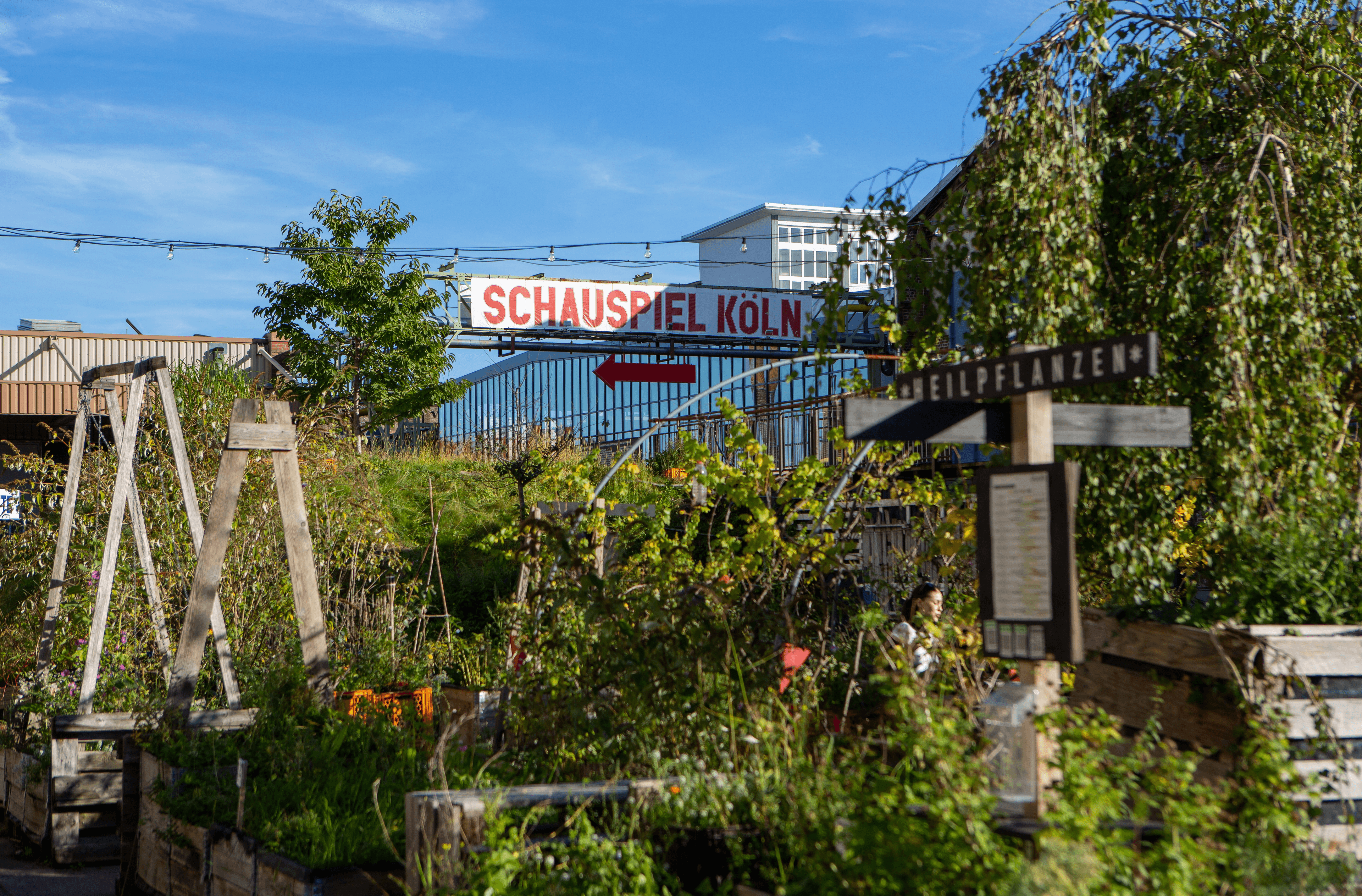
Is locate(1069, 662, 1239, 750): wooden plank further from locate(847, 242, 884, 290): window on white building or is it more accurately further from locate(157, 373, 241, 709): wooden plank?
locate(157, 373, 241, 709): wooden plank

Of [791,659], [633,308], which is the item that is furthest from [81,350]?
[791,659]

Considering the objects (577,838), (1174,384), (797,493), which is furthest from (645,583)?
(1174,384)

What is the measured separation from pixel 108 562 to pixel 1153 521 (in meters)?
5.74

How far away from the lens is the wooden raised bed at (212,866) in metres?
4.19

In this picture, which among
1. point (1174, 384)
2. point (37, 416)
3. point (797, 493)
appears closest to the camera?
point (1174, 384)

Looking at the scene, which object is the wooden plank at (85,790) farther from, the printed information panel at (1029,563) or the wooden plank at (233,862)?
the printed information panel at (1029,563)

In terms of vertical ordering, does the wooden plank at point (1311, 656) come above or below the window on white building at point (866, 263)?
below

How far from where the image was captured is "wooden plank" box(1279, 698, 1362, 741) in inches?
140

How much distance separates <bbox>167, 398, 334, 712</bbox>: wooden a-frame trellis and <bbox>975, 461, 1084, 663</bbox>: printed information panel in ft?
12.7

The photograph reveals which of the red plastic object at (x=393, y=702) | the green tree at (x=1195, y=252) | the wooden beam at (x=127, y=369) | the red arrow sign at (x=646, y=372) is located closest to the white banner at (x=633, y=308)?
the red arrow sign at (x=646, y=372)

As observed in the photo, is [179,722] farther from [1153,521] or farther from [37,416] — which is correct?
[37,416]

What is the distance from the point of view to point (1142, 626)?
160 inches

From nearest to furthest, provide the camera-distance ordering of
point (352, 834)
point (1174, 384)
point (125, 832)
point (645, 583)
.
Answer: point (352, 834) → point (1174, 384) → point (645, 583) → point (125, 832)

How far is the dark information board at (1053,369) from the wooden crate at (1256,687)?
0.94m
